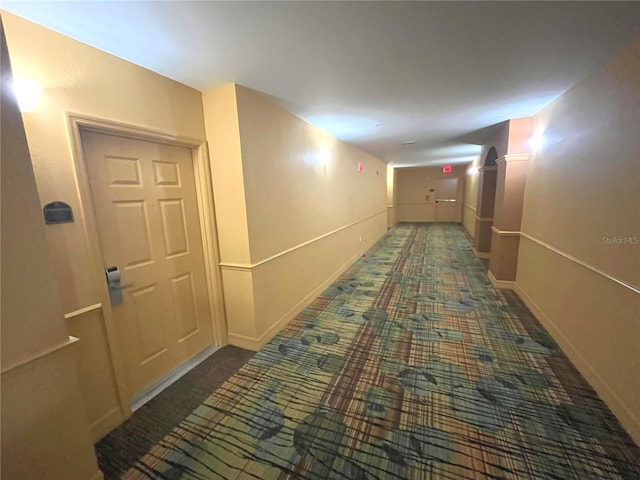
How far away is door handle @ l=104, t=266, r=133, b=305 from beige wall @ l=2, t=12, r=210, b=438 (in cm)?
9

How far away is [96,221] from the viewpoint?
1644 millimetres

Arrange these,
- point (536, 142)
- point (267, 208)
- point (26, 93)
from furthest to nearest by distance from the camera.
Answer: point (536, 142) < point (267, 208) < point (26, 93)

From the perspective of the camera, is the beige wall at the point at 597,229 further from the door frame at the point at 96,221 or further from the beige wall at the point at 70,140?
the beige wall at the point at 70,140

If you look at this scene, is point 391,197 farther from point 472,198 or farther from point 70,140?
point 70,140

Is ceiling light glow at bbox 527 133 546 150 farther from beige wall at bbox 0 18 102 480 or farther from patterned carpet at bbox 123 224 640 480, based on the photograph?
beige wall at bbox 0 18 102 480

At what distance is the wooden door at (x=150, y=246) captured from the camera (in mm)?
1741

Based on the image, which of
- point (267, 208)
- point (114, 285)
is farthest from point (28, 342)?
point (267, 208)

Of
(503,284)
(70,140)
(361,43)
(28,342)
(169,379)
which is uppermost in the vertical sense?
(361,43)

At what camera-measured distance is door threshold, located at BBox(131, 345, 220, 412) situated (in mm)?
1943

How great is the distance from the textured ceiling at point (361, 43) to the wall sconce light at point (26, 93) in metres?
0.31

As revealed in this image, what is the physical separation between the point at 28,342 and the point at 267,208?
5.87 feet

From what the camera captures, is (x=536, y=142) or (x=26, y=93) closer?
(x=26, y=93)

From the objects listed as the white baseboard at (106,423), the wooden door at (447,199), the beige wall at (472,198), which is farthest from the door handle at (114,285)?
the wooden door at (447,199)

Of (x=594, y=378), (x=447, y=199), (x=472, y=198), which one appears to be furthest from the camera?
(x=447, y=199)
